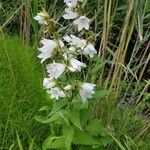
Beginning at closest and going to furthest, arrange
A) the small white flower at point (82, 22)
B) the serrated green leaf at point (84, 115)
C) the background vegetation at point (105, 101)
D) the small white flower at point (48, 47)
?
the small white flower at point (48, 47)
the small white flower at point (82, 22)
the serrated green leaf at point (84, 115)
the background vegetation at point (105, 101)

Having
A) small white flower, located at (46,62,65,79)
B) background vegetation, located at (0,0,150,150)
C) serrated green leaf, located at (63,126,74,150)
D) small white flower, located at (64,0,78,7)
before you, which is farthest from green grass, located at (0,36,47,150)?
small white flower, located at (64,0,78,7)

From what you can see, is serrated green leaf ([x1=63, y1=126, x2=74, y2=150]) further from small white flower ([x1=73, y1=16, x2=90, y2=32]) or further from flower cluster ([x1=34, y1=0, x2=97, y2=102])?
Answer: small white flower ([x1=73, y1=16, x2=90, y2=32])

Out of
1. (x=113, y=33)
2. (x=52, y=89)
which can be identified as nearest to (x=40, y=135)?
(x=52, y=89)

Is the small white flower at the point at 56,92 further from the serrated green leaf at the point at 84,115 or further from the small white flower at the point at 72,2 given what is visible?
the small white flower at the point at 72,2

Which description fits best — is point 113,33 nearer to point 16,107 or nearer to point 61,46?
point 16,107

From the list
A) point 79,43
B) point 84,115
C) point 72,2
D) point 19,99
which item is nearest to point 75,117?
point 84,115

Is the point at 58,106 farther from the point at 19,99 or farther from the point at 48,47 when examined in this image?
the point at 19,99

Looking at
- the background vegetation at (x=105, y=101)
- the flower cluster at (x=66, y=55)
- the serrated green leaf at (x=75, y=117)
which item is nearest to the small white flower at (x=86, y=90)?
the flower cluster at (x=66, y=55)
